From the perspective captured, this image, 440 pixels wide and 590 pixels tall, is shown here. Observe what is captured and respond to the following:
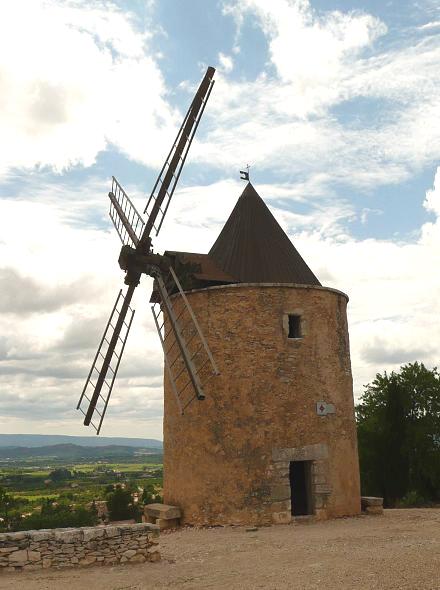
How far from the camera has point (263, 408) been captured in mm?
12586

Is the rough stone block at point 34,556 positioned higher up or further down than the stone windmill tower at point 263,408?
further down

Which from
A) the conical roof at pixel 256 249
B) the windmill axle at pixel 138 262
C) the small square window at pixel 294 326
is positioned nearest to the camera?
the windmill axle at pixel 138 262

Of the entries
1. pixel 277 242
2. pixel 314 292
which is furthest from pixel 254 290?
pixel 277 242

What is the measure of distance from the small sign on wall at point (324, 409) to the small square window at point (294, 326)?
5.16ft

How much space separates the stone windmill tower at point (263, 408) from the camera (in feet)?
40.6

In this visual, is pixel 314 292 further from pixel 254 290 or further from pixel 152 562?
pixel 152 562

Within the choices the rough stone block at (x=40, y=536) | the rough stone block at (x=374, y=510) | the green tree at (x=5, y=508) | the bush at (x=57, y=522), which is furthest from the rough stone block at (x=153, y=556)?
the green tree at (x=5, y=508)

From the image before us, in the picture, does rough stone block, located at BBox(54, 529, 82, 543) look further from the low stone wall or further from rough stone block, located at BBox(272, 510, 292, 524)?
rough stone block, located at BBox(272, 510, 292, 524)

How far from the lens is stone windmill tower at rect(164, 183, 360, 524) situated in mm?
12375

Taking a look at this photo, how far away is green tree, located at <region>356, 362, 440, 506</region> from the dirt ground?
36.6 ft

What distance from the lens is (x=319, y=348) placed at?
13.4 metres

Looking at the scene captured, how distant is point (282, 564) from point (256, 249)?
800 centimetres

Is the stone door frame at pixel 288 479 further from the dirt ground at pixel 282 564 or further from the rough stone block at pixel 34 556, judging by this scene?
the rough stone block at pixel 34 556

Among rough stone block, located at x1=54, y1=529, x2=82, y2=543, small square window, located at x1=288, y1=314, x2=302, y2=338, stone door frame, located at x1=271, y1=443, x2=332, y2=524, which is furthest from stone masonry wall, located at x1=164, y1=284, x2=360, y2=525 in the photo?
rough stone block, located at x1=54, y1=529, x2=82, y2=543
